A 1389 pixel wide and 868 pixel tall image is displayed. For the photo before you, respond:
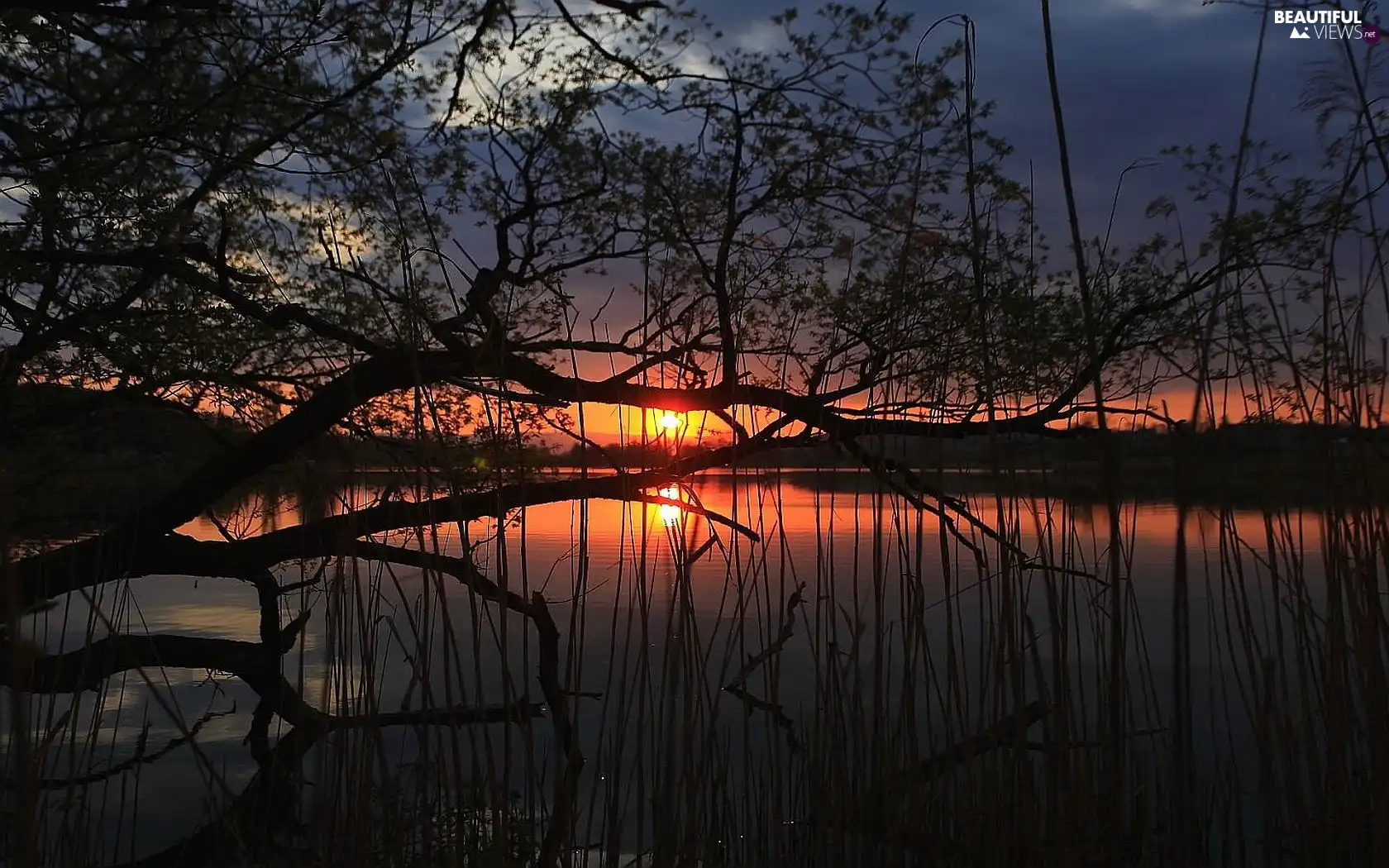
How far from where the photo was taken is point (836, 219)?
284 centimetres

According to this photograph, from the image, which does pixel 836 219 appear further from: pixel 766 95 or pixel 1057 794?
pixel 1057 794

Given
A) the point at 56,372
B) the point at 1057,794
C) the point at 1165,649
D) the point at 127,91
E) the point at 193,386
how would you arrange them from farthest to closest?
the point at 1165,649, the point at 193,386, the point at 56,372, the point at 127,91, the point at 1057,794

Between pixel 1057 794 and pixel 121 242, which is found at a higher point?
pixel 121 242

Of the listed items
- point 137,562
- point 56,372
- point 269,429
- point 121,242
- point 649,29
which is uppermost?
point 649,29

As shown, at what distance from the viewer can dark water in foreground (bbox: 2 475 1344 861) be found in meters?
1.49

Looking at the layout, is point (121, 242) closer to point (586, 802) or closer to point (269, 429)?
point (269, 429)

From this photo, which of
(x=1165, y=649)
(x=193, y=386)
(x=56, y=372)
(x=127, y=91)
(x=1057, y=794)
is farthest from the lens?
(x=1165, y=649)

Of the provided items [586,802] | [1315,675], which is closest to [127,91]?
[586,802]

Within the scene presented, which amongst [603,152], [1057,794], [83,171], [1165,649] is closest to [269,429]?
[83,171]

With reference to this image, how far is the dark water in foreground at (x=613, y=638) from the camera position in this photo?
58.6 inches

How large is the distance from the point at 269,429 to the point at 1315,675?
8.73 feet

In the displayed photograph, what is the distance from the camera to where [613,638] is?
5.19 ft

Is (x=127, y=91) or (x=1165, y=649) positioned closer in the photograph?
(x=127, y=91)

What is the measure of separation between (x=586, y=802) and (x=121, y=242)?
2258mm
